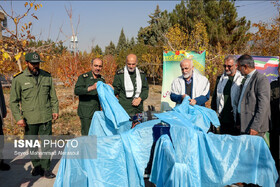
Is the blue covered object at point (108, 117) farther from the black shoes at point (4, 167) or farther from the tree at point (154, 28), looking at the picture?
the tree at point (154, 28)

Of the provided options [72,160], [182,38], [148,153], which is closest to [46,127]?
[72,160]

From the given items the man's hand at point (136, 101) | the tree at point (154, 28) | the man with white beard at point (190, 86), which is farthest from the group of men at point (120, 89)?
the tree at point (154, 28)

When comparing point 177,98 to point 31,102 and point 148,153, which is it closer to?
point 148,153

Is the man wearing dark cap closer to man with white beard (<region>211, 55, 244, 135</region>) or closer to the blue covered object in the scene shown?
the blue covered object

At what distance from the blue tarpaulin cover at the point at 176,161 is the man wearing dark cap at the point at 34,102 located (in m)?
1.50

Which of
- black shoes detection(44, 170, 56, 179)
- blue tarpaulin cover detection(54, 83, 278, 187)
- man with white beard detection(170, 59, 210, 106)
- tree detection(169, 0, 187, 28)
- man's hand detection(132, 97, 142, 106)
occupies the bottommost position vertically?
black shoes detection(44, 170, 56, 179)

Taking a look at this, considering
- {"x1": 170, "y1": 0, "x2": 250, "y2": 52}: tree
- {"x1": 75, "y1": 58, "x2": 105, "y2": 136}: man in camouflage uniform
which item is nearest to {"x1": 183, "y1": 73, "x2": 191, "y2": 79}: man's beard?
{"x1": 75, "y1": 58, "x2": 105, "y2": 136}: man in camouflage uniform

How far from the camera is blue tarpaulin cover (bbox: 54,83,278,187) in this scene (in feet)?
5.85

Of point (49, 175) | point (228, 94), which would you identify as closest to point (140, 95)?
point (228, 94)

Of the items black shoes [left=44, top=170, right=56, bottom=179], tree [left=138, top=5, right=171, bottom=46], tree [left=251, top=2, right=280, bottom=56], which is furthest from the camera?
tree [left=138, top=5, right=171, bottom=46]

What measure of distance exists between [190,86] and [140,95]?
2.78 feet

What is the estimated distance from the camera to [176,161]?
182 cm

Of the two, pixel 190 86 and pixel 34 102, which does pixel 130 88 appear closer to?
pixel 190 86

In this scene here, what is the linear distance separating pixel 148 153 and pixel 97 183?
1.76 ft
